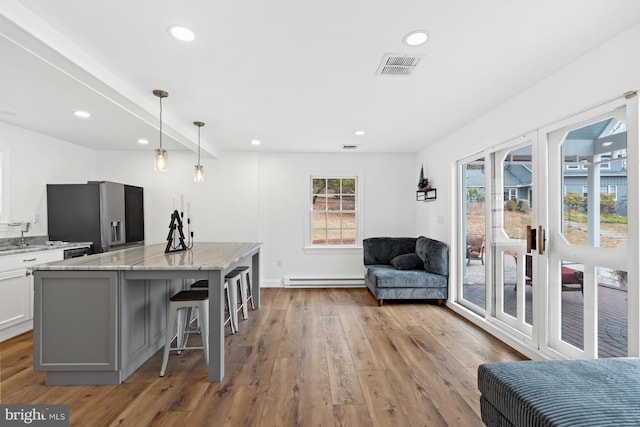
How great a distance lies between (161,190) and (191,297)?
136 inches

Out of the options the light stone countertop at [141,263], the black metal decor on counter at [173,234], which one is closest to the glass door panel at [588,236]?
the light stone countertop at [141,263]

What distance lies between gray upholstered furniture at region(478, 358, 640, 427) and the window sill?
418 cm

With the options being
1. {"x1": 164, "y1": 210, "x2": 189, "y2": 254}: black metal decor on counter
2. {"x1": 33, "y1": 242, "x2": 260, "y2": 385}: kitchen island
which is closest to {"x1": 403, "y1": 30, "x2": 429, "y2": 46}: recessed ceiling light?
{"x1": 33, "y1": 242, "x2": 260, "y2": 385}: kitchen island

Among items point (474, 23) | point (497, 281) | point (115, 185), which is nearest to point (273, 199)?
point (115, 185)

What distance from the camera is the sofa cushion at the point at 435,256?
4.55m

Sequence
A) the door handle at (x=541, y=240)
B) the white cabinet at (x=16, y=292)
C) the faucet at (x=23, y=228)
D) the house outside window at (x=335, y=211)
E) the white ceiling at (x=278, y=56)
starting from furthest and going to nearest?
the house outside window at (x=335, y=211) < the faucet at (x=23, y=228) < the white cabinet at (x=16, y=292) < the door handle at (x=541, y=240) < the white ceiling at (x=278, y=56)

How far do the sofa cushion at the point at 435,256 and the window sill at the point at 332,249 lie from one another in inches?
50.5

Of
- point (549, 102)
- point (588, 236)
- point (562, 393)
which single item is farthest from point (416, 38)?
point (562, 393)

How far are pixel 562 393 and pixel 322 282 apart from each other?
4.53 meters

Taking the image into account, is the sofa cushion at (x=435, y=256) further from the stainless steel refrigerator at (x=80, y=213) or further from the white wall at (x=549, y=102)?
the stainless steel refrigerator at (x=80, y=213)

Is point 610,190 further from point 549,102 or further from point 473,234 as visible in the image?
point 473,234

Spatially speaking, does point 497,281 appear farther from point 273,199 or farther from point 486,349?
point 273,199

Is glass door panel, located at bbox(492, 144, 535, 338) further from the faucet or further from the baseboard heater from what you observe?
the faucet

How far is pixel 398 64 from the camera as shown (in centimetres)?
242
